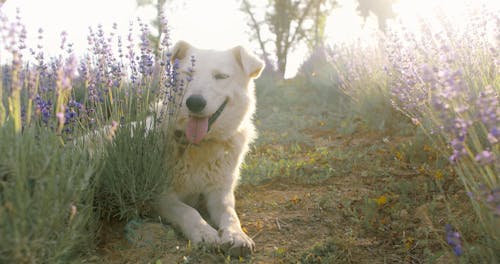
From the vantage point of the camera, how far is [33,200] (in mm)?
1697

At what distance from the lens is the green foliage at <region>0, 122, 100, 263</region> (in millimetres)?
1581

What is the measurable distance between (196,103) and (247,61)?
2.56 ft

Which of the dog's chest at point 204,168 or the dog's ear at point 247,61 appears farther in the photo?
the dog's ear at point 247,61

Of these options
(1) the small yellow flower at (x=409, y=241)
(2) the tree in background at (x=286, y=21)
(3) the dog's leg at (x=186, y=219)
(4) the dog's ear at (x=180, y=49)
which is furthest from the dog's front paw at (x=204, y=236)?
(2) the tree in background at (x=286, y=21)

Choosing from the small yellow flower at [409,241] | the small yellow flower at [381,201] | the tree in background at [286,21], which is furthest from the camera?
the tree in background at [286,21]

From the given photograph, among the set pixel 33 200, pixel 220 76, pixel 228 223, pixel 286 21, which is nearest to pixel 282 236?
pixel 228 223

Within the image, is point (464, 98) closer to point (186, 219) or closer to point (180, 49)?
point (186, 219)

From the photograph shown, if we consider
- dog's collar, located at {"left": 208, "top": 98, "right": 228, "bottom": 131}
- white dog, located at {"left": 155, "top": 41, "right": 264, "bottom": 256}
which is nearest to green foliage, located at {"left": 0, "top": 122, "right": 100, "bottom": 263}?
white dog, located at {"left": 155, "top": 41, "right": 264, "bottom": 256}

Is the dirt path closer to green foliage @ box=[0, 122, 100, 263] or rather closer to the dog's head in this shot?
green foliage @ box=[0, 122, 100, 263]

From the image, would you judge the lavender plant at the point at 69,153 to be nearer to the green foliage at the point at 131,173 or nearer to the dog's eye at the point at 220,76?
the green foliage at the point at 131,173

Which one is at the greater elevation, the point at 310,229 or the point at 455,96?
the point at 455,96

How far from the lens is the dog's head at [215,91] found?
3.20 meters

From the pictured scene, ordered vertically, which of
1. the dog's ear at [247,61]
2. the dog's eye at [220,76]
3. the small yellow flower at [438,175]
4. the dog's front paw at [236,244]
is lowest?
the dog's front paw at [236,244]

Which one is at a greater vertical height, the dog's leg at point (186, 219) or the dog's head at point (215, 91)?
the dog's head at point (215, 91)
